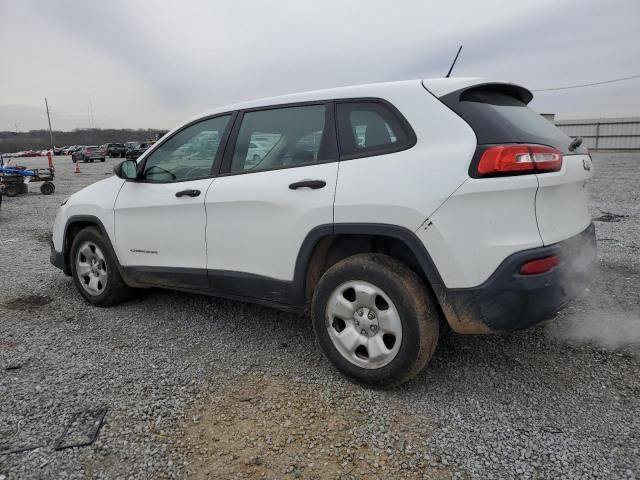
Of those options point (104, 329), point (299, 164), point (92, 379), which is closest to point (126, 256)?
point (104, 329)

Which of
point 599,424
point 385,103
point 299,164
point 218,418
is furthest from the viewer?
point 299,164

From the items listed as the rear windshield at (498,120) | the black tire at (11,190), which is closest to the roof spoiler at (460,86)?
the rear windshield at (498,120)

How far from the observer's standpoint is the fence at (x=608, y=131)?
29656 millimetres

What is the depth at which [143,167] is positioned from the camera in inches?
157

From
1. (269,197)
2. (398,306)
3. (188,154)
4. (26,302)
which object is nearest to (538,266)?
(398,306)

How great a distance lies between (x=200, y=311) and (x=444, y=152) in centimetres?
269

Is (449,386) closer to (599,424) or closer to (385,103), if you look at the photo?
(599,424)

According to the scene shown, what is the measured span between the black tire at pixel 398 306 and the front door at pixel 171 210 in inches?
48.7

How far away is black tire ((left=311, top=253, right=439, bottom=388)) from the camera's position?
2611 mm

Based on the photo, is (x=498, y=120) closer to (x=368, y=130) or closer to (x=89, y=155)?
(x=368, y=130)

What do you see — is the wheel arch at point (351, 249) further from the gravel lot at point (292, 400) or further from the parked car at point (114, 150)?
the parked car at point (114, 150)

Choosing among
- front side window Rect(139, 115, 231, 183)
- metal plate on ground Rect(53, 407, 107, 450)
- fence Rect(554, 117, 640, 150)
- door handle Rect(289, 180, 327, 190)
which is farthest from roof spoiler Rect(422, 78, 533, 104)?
fence Rect(554, 117, 640, 150)

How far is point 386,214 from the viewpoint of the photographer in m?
2.64

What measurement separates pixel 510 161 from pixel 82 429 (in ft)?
8.73
